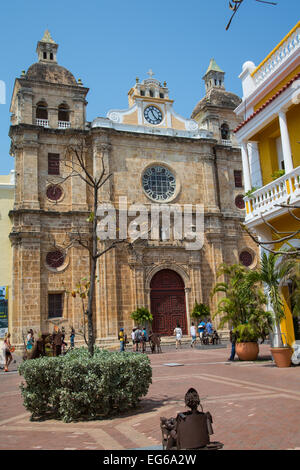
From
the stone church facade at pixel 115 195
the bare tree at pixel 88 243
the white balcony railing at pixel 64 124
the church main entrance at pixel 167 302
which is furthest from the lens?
the white balcony railing at pixel 64 124

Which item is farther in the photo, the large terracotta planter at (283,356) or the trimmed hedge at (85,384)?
the large terracotta planter at (283,356)

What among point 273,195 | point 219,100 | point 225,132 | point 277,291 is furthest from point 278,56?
point 219,100

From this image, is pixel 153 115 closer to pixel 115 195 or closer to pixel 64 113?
pixel 64 113

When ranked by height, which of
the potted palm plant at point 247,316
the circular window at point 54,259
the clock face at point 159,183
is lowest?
the potted palm plant at point 247,316

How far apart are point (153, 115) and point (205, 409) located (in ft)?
85.6

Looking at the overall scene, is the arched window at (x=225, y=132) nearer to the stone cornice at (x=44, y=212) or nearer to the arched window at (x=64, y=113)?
the arched window at (x=64, y=113)

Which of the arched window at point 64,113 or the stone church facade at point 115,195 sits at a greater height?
the arched window at point 64,113

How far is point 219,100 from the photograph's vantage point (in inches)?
1378

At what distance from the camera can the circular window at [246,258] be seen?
Result: 32.2 metres

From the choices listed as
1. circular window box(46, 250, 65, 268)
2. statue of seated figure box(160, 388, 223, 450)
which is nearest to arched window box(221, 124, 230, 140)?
circular window box(46, 250, 65, 268)

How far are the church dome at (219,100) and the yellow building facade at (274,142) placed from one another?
17.9m

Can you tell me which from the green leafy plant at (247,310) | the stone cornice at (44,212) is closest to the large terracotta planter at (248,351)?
the green leafy plant at (247,310)

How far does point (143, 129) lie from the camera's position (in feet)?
99.9
